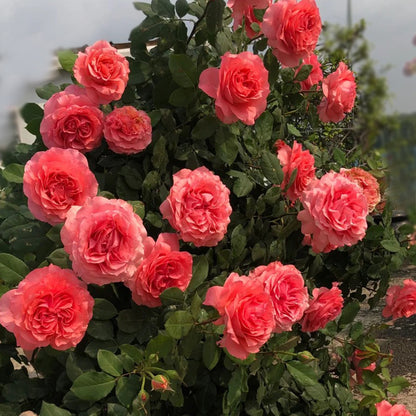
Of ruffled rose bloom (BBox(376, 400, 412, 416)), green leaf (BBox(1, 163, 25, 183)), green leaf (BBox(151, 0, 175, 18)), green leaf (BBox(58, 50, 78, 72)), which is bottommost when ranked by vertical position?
ruffled rose bloom (BBox(376, 400, 412, 416))

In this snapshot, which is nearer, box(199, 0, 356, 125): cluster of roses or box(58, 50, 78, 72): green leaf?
box(199, 0, 356, 125): cluster of roses

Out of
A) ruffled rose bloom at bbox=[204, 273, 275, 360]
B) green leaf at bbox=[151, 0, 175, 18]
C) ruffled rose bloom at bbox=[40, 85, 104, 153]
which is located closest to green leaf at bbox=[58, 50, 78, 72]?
ruffled rose bloom at bbox=[40, 85, 104, 153]

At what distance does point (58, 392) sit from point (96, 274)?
1.51ft

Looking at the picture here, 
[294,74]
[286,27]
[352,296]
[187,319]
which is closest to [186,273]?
[187,319]

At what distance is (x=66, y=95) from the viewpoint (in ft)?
4.72

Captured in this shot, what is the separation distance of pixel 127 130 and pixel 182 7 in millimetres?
352

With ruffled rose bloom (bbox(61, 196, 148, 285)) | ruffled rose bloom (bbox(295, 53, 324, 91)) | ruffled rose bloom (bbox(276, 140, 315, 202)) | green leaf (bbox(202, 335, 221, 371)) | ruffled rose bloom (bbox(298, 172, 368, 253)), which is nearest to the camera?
ruffled rose bloom (bbox(61, 196, 148, 285))

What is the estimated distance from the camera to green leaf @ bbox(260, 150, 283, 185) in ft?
4.97

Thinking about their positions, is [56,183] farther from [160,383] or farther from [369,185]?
[369,185]

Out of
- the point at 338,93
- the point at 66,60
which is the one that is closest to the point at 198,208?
the point at 66,60

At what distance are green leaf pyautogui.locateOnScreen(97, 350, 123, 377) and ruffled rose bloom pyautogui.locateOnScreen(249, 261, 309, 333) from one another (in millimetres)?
332

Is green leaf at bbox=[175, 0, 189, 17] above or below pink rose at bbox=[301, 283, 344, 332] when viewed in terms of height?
above

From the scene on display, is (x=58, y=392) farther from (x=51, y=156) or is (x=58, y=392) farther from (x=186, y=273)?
(x=51, y=156)

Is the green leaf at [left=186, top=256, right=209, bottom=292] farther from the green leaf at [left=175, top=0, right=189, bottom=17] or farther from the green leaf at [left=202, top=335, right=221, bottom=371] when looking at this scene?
the green leaf at [left=175, top=0, right=189, bottom=17]
